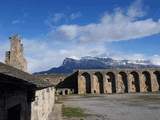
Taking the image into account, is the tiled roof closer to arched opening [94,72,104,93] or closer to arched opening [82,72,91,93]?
arched opening [82,72,91,93]

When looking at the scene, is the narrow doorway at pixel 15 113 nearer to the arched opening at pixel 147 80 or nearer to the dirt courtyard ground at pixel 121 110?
the dirt courtyard ground at pixel 121 110

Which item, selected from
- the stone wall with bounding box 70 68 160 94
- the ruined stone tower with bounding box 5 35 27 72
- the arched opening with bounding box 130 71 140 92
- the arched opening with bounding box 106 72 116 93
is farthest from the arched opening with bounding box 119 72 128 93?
the ruined stone tower with bounding box 5 35 27 72

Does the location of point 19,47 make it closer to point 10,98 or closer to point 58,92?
point 10,98

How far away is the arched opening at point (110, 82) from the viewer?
6122 cm

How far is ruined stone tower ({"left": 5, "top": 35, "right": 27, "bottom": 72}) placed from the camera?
23.9 metres

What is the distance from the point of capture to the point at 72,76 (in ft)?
198

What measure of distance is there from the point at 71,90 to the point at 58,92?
4.90m

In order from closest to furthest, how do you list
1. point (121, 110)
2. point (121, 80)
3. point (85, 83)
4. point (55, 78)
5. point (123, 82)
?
point (121, 110) → point (85, 83) → point (55, 78) → point (121, 80) → point (123, 82)

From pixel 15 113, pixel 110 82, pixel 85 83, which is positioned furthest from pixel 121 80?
pixel 15 113

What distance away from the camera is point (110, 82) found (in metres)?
62.0

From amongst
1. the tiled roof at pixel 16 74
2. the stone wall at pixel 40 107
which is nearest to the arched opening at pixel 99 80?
the stone wall at pixel 40 107

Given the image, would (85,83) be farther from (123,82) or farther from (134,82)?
(134,82)

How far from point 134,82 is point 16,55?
136 feet

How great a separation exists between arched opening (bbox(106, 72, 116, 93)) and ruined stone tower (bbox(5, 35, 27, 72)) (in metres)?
37.8
